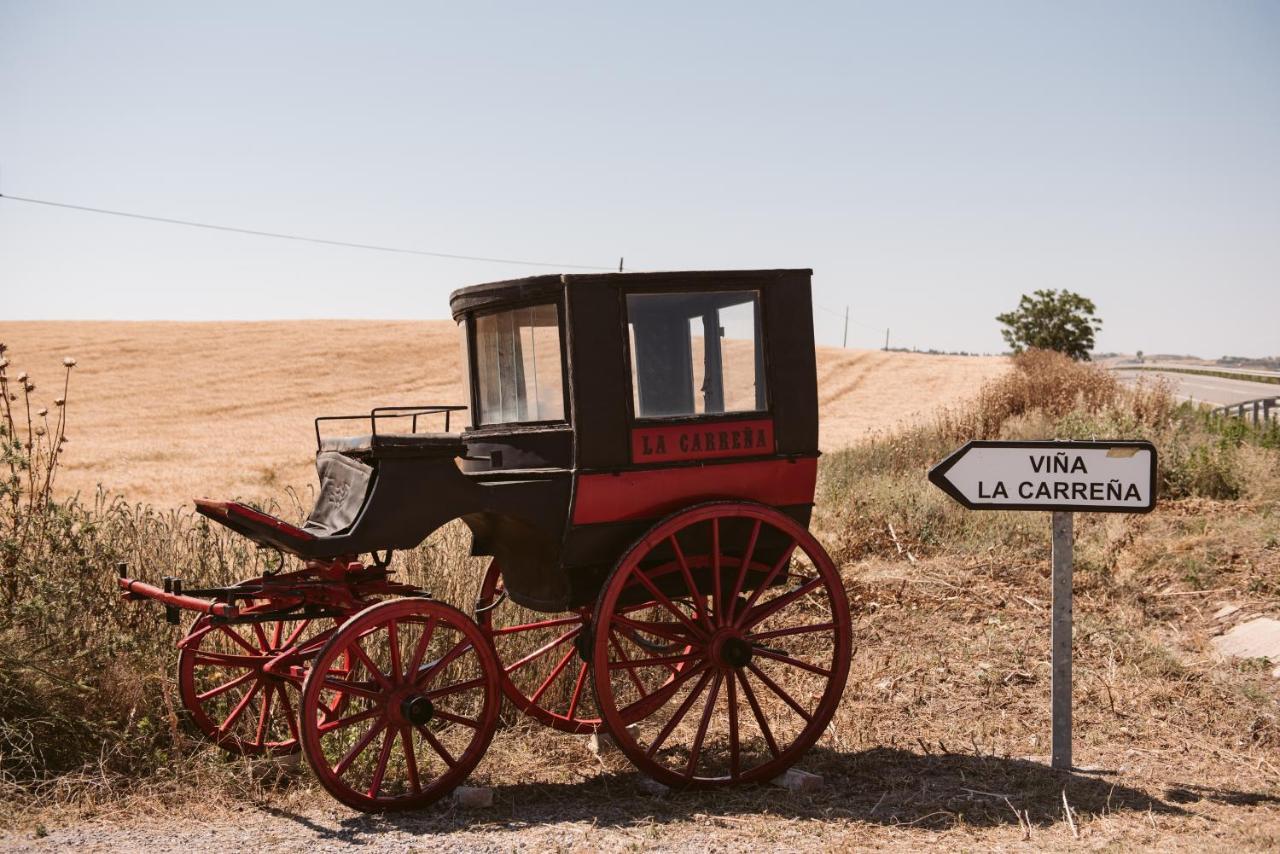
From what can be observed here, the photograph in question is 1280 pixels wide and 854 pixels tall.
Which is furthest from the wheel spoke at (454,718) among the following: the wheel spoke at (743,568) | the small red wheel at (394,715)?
the wheel spoke at (743,568)

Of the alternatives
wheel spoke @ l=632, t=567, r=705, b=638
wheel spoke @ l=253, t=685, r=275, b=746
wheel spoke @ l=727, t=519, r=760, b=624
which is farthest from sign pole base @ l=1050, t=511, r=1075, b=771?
wheel spoke @ l=253, t=685, r=275, b=746

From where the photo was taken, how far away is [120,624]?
18.7 ft

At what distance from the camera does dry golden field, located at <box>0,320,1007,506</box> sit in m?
21.0

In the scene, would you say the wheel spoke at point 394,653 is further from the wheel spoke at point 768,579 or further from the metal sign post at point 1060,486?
the metal sign post at point 1060,486

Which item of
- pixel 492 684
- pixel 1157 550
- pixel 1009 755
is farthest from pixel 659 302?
pixel 1157 550

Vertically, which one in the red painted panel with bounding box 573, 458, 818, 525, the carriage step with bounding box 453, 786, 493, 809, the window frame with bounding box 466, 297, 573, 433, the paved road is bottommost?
the paved road

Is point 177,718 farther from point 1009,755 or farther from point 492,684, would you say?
point 1009,755

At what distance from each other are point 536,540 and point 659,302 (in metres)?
1.24

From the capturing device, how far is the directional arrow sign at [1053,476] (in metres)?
4.75

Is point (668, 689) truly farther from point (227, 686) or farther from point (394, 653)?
point (227, 686)

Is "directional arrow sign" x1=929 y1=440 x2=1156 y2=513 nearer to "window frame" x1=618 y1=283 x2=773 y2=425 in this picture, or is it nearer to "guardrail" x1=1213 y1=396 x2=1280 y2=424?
"window frame" x1=618 y1=283 x2=773 y2=425

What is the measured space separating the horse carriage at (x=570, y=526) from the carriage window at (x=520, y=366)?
1 cm

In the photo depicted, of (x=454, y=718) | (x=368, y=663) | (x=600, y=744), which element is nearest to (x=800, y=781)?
(x=600, y=744)

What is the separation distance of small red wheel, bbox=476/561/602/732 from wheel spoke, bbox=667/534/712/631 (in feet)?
1.89
